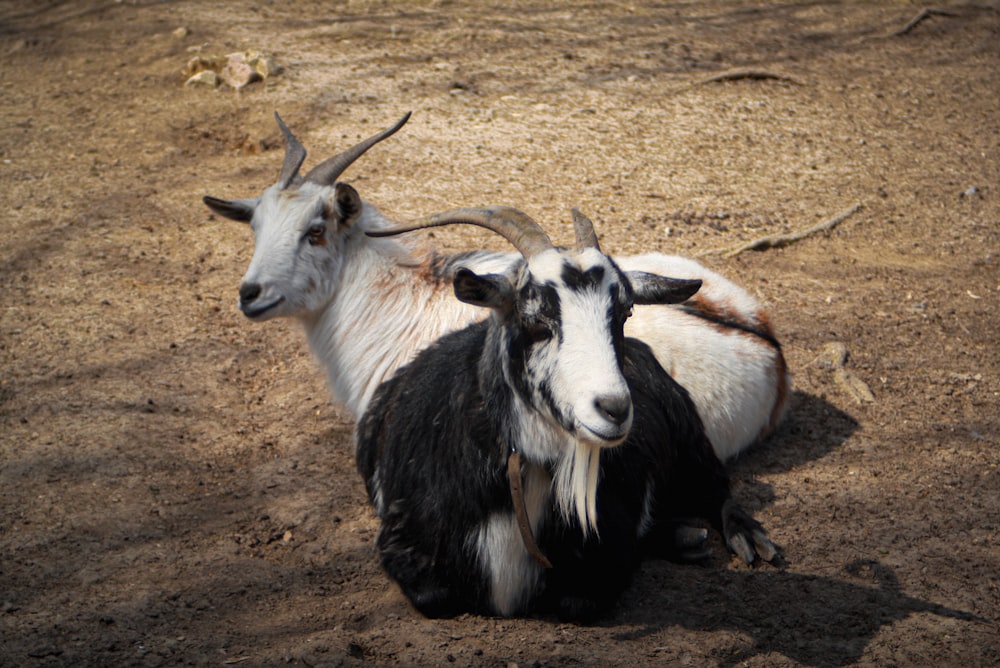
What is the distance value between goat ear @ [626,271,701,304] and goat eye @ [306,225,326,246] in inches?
66.8

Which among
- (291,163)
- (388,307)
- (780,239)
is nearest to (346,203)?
(291,163)

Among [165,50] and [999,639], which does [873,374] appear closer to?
[999,639]

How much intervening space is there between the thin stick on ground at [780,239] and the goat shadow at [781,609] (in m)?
2.79

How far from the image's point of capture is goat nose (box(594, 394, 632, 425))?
2.79 m

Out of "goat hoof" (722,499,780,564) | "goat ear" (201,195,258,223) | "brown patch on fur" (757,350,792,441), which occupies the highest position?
"goat ear" (201,195,258,223)

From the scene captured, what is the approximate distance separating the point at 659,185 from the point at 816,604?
402 cm

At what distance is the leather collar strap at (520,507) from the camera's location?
3.13 meters

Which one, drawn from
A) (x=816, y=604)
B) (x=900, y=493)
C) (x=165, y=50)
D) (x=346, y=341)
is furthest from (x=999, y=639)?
(x=165, y=50)

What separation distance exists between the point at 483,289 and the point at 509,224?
1.14 feet

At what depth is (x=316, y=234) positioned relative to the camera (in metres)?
4.38

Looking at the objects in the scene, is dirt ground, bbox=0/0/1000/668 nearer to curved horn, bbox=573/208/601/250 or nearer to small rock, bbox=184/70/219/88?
small rock, bbox=184/70/219/88

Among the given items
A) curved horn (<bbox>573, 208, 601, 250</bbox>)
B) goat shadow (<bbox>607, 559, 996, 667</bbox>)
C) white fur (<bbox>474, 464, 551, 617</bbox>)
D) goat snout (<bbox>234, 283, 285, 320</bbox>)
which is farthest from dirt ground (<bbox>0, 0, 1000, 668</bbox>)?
curved horn (<bbox>573, 208, 601, 250</bbox>)

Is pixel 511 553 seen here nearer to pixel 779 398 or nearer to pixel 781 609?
pixel 781 609

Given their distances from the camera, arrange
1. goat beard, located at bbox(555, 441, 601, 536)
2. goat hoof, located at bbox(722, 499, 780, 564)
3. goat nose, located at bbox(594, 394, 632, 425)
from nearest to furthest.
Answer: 1. goat nose, located at bbox(594, 394, 632, 425)
2. goat beard, located at bbox(555, 441, 601, 536)
3. goat hoof, located at bbox(722, 499, 780, 564)
